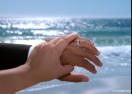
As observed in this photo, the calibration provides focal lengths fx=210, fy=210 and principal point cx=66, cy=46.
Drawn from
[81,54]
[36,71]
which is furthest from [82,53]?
[36,71]

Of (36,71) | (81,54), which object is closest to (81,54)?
(81,54)

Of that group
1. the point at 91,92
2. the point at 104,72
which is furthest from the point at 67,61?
the point at 104,72

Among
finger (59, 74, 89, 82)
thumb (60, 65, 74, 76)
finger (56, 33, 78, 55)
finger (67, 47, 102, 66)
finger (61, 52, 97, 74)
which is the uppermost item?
finger (56, 33, 78, 55)

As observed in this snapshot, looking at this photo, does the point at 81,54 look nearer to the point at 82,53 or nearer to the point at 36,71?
the point at 82,53

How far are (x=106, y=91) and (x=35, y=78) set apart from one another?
1.16m

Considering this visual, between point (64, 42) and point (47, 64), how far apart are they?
69 mm

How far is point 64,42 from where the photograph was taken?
0.46 metres

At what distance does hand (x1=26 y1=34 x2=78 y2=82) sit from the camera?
16.8 inches

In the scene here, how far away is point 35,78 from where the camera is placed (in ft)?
1.42

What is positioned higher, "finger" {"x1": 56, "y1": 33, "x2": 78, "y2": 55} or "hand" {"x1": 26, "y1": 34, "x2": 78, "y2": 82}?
"finger" {"x1": 56, "y1": 33, "x2": 78, "y2": 55}

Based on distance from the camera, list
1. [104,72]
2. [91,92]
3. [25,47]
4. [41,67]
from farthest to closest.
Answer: [104,72], [91,92], [25,47], [41,67]

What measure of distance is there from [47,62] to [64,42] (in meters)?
0.07

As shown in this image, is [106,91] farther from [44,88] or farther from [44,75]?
[44,75]

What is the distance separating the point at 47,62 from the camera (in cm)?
43
